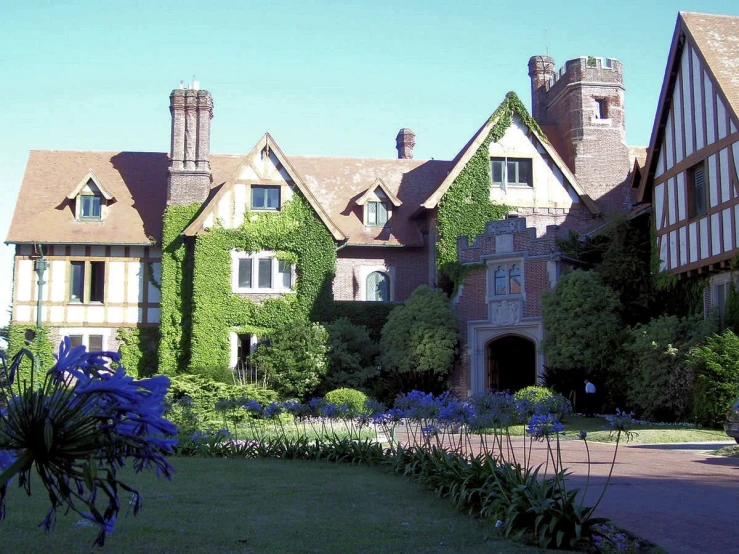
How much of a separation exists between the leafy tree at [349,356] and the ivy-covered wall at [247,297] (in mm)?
1434

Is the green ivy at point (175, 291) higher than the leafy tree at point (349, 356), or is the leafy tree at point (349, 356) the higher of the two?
the green ivy at point (175, 291)

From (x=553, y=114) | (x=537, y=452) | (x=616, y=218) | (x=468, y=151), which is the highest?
(x=553, y=114)

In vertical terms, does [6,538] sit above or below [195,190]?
below

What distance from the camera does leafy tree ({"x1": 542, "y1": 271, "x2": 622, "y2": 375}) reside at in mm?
25531

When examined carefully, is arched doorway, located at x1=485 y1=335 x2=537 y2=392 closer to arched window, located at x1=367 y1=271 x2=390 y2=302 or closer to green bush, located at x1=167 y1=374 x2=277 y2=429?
arched window, located at x1=367 y1=271 x2=390 y2=302

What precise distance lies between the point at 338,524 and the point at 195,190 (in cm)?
2583

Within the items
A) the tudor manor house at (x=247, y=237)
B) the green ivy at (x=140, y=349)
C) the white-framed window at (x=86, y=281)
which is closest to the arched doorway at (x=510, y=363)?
the tudor manor house at (x=247, y=237)

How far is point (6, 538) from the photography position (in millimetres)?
7043

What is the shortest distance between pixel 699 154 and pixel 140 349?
20349 mm

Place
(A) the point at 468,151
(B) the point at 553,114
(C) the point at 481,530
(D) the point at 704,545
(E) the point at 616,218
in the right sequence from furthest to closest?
(B) the point at 553,114
(A) the point at 468,151
(E) the point at 616,218
(C) the point at 481,530
(D) the point at 704,545

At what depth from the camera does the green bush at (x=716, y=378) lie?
19.5 meters

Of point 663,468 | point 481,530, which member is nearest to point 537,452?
point 663,468

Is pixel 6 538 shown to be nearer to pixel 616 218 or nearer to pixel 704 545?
pixel 704 545

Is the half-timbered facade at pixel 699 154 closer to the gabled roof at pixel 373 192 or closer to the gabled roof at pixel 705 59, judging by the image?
the gabled roof at pixel 705 59
